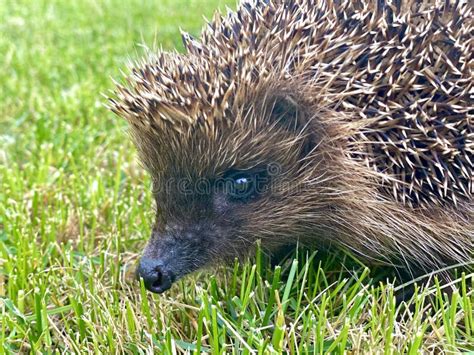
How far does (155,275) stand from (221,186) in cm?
35

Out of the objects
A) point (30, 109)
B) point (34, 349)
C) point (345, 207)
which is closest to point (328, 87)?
point (345, 207)

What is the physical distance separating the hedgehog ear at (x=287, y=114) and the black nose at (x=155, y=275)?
0.58 m

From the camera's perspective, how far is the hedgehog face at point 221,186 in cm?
205

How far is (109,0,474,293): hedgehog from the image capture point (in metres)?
2.06

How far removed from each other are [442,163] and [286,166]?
49 centimetres

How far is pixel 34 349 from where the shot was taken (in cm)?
187

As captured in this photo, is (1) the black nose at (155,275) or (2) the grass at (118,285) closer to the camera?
(2) the grass at (118,285)

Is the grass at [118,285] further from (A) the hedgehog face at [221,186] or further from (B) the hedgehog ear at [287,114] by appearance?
(B) the hedgehog ear at [287,114]

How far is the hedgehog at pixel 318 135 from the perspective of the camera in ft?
6.75

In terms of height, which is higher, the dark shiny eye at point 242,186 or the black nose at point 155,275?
the dark shiny eye at point 242,186

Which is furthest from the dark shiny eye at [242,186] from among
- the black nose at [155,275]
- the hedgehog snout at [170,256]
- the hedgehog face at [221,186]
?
the black nose at [155,275]

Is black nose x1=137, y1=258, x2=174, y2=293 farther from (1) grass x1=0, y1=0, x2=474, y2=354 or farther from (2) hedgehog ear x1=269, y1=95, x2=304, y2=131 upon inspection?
(2) hedgehog ear x1=269, y1=95, x2=304, y2=131

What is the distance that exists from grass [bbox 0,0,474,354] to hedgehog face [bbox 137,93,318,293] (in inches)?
4.1

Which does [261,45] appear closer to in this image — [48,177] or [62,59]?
[48,177]
